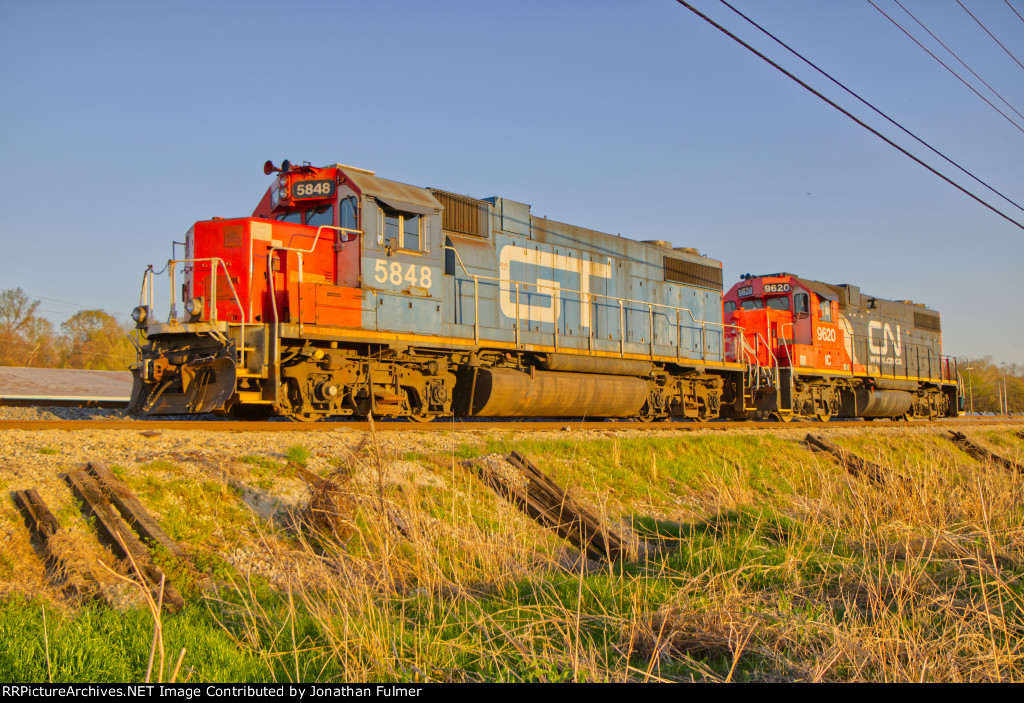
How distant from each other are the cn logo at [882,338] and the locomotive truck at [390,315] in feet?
36.4

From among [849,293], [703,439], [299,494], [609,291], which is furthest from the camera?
[849,293]

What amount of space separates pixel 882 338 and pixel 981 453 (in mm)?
9922

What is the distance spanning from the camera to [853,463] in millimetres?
10602

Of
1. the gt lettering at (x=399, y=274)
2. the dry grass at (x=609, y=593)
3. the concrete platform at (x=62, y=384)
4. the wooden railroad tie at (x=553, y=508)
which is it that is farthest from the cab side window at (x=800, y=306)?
the concrete platform at (x=62, y=384)

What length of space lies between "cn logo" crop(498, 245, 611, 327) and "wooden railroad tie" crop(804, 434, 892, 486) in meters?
4.82

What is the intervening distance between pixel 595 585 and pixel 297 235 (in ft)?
25.0

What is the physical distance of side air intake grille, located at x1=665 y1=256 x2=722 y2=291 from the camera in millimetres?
16531

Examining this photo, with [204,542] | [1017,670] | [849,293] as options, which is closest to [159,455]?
[204,542]

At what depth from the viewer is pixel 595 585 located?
474 cm

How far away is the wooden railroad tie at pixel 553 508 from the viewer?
610 cm

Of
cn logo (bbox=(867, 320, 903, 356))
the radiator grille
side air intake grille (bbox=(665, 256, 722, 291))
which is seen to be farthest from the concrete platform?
the radiator grille

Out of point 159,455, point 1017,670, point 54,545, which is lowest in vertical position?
point 1017,670

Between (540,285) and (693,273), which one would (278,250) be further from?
(693,273)
